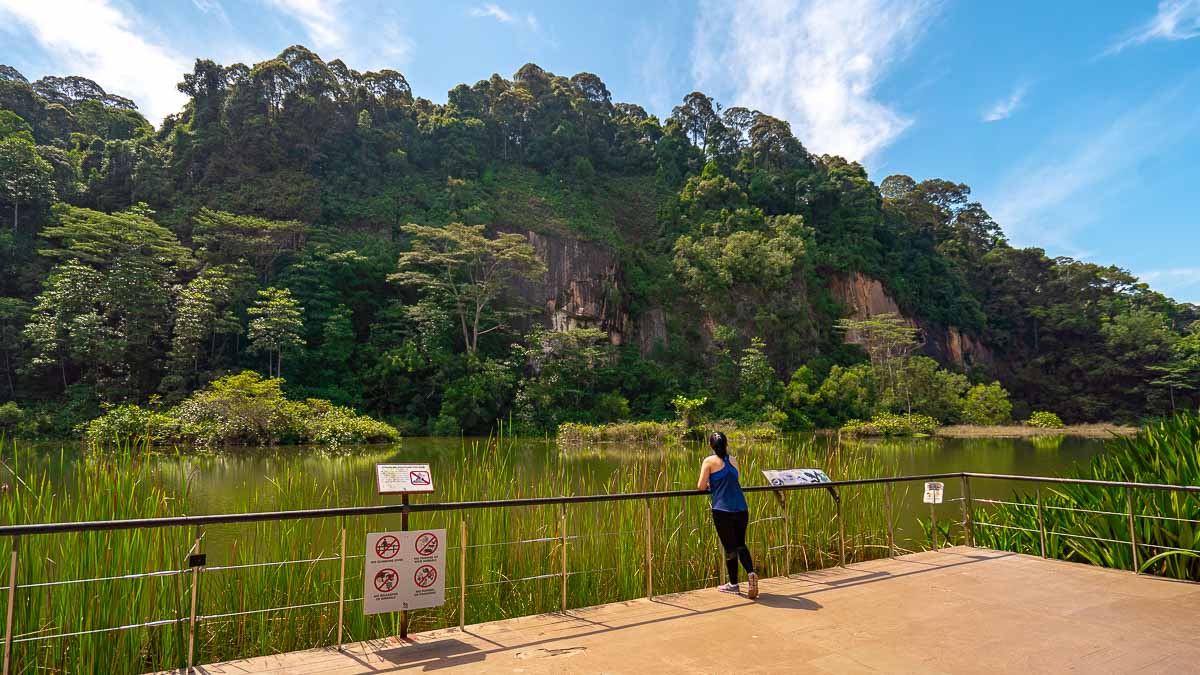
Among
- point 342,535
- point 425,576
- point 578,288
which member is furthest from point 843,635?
point 578,288

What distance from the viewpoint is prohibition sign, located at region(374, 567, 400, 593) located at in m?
2.78

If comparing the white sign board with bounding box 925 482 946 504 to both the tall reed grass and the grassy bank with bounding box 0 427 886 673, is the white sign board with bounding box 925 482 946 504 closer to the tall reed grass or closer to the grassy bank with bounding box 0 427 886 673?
the grassy bank with bounding box 0 427 886 673

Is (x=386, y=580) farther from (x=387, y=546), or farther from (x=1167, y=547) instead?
(x=1167, y=547)

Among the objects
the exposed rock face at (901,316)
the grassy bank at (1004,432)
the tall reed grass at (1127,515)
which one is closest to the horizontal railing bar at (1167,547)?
the tall reed grass at (1127,515)

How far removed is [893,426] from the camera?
2516cm

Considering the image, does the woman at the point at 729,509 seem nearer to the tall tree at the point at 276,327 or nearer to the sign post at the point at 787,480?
the sign post at the point at 787,480

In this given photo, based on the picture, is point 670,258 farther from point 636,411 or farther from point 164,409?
point 164,409

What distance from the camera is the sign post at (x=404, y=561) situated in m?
2.76

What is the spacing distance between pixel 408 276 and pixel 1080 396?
1441 inches

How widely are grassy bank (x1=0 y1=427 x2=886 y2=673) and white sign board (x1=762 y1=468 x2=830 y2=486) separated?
0.92ft

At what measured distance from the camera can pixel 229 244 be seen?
24.9 m

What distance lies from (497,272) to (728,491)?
23727mm

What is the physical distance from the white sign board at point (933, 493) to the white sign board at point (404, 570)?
Answer: 3.84 meters

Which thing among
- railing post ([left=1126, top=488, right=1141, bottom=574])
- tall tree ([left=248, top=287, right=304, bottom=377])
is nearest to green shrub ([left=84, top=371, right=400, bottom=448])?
tall tree ([left=248, top=287, right=304, bottom=377])
